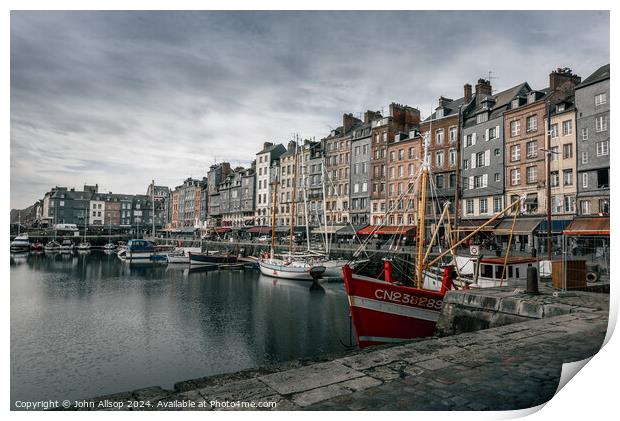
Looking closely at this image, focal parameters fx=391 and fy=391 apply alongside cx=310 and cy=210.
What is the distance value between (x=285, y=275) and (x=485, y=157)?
65.5 ft

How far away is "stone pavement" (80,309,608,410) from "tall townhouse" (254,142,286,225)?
57.4 m

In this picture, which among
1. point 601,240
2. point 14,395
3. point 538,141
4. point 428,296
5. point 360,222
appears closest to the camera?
point 14,395

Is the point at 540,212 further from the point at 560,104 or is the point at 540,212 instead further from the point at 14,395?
the point at 14,395

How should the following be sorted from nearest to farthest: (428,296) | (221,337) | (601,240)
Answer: (601,240), (428,296), (221,337)

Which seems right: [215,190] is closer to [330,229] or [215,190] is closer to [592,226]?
[330,229]

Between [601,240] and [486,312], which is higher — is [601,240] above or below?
above

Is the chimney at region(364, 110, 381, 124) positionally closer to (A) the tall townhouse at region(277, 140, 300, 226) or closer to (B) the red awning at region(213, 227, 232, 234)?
(A) the tall townhouse at region(277, 140, 300, 226)

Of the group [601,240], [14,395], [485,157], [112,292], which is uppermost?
[485,157]

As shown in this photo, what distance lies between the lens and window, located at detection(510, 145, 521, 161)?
3102cm

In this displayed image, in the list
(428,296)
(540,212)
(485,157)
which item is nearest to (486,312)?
(428,296)

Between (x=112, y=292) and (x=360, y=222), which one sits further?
(x=360, y=222)

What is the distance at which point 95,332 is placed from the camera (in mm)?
15461

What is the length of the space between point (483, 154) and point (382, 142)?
13.8 m

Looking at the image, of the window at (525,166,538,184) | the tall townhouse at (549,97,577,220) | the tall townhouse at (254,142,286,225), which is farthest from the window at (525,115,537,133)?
the tall townhouse at (254,142,286,225)
